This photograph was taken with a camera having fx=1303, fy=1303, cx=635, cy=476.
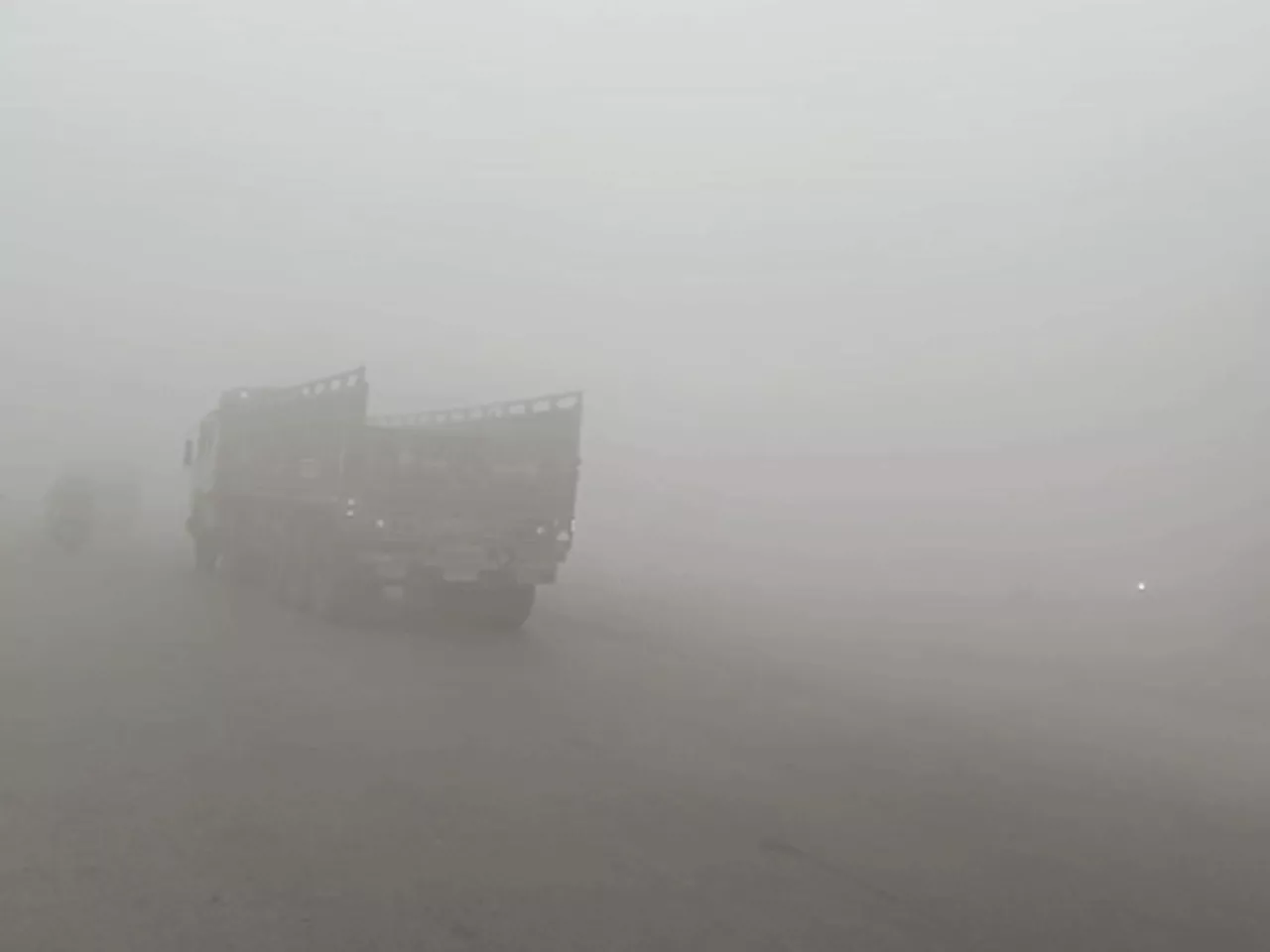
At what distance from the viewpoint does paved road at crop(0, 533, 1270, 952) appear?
550 cm

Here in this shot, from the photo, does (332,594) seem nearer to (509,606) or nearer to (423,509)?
(423,509)

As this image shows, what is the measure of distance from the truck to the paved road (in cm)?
169

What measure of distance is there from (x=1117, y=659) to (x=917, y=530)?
28.0 metres

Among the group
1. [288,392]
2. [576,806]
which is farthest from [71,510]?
[576,806]

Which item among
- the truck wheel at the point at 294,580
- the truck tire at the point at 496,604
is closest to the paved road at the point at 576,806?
the truck tire at the point at 496,604

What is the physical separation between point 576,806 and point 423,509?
8.84m

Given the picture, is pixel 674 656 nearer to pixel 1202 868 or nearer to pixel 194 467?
pixel 1202 868

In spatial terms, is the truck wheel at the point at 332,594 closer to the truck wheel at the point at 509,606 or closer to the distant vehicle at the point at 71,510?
the truck wheel at the point at 509,606

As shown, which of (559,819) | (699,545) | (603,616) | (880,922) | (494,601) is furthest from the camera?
(699,545)

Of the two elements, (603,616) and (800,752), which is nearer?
(800,752)

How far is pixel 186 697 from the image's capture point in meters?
10.1

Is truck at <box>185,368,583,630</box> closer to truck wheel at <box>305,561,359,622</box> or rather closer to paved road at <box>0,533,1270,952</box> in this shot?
truck wheel at <box>305,561,359,622</box>

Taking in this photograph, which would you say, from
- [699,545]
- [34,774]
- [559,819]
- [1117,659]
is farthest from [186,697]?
[699,545]

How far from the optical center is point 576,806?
7.39m
